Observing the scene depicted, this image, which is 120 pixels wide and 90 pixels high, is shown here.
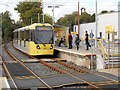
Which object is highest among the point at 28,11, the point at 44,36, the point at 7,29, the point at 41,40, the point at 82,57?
the point at 28,11

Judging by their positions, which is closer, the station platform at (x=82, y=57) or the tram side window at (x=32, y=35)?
the station platform at (x=82, y=57)

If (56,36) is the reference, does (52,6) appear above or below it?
above

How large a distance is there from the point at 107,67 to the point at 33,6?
74.0 metres

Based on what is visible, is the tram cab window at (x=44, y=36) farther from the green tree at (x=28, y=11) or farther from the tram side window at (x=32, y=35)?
the green tree at (x=28, y=11)

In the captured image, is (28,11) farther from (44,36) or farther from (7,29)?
(44,36)

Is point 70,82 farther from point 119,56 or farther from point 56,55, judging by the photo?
point 56,55

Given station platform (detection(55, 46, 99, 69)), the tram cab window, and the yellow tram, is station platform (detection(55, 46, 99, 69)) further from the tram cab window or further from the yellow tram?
the tram cab window

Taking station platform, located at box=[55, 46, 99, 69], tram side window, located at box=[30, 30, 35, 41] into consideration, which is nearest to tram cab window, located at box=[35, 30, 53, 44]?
tram side window, located at box=[30, 30, 35, 41]

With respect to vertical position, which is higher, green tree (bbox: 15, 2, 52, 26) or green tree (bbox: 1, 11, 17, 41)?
green tree (bbox: 15, 2, 52, 26)

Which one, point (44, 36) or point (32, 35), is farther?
point (32, 35)

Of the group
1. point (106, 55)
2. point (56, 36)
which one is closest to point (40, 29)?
point (106, 55)

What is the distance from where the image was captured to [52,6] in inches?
2265

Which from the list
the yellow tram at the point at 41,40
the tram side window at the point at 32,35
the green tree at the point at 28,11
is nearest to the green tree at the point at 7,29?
the green tree at the point at 28,11

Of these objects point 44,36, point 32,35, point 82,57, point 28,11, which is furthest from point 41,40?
point 28,11
